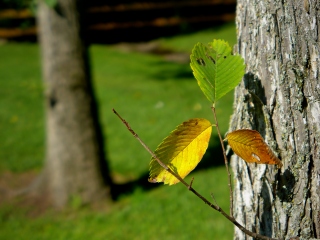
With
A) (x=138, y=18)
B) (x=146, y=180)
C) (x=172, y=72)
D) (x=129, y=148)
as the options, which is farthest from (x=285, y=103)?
(x=138, y=18)

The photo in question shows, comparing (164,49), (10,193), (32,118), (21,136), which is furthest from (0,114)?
(164,49)

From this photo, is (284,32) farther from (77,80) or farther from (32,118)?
(32,118)

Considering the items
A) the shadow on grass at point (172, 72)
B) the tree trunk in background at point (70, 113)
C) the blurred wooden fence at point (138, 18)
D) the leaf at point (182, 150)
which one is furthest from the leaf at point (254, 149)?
the blurred wooden fence at point (138, 18)

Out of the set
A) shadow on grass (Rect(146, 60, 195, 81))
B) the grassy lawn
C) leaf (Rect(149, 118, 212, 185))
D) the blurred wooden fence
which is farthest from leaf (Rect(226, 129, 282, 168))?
the blurred wooden fence

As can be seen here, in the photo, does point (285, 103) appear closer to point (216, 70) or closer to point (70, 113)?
point (216, 70)

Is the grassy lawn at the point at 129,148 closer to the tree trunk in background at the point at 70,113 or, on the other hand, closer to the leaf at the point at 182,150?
the tree trunk in background at the point at 70,113

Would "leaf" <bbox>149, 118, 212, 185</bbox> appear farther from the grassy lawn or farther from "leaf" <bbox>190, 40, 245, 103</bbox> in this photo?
the grassy lawn

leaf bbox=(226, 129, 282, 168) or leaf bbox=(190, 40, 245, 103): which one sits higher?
leaf bbox=(190, 40, 245, 103)
